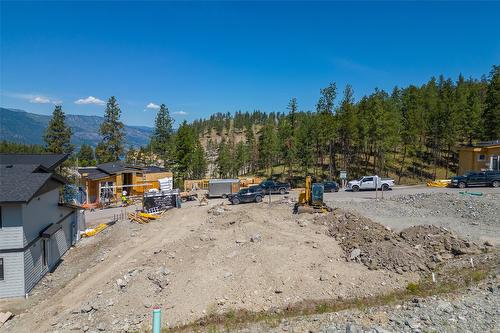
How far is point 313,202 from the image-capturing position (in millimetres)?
29422

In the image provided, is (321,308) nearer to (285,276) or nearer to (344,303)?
(344,303)

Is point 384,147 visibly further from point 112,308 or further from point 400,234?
point 112,308

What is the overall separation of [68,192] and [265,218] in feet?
92.9

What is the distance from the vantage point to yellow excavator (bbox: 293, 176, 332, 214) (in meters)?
29.0

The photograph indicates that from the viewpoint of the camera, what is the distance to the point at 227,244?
22.6m

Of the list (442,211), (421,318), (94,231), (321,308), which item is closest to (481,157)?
(442,211)

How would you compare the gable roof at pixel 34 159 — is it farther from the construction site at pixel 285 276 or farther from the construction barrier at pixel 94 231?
the construction barrier at pixel 94 231

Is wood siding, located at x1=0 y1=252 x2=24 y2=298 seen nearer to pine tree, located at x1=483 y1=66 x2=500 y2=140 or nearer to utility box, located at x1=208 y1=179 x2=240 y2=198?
utility box, located at x1=208 y1=179 x2=240 y2=198

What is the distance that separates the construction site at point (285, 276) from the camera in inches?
473

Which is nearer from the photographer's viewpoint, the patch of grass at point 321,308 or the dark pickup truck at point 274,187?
the patch of grass at point 321,308

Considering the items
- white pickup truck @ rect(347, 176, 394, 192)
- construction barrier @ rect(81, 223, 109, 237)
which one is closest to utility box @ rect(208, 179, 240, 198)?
construction barrier @ rect(81, 223, 109, 237)

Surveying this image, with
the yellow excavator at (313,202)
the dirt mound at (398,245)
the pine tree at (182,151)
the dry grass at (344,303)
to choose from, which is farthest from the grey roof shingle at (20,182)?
the pine tree at (182,151)

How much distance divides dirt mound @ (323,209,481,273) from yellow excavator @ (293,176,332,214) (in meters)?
4.40

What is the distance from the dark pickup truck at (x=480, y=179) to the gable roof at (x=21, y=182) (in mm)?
40932
